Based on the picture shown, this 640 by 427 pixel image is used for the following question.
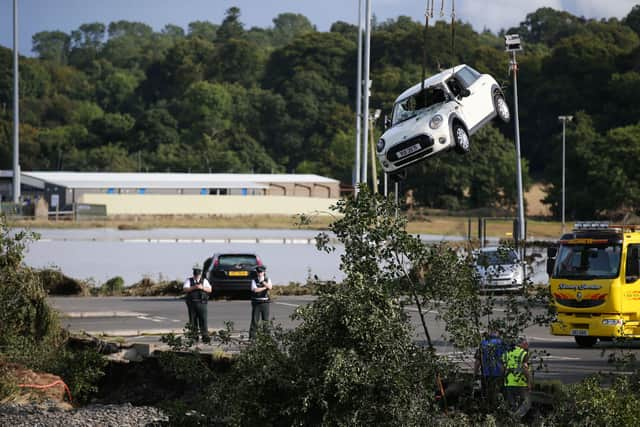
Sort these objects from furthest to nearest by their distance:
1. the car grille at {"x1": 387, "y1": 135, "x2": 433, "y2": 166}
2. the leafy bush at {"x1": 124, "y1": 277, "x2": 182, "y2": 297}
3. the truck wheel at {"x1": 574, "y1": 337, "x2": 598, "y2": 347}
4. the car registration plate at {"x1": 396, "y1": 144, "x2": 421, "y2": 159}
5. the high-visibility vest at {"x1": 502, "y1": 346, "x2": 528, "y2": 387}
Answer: the leafy bush at {"x1": 124, "y1": 277, "x2": 182, "y2": 297} → the car registration plate at {"x1": 396, "y1": 144, "x2": 421, "y2": 159} → the car grille at {"x1": 387, "y1": 135, "x2": 433, "y2": 166} → the truck wheel at {"x1": 574, "y1": 337, "x2": 598, "y2": 347} → the high-visibility vest at {"x1": 502, "y1": 346, "x2": 528, "y2": 387}

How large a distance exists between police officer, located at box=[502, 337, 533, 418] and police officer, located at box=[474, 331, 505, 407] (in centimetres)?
8

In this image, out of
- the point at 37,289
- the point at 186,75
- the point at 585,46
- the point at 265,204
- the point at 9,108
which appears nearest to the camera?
the point at 37,289

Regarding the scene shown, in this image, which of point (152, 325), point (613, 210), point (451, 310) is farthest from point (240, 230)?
point (451, 310)

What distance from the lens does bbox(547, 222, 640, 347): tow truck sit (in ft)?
73.7

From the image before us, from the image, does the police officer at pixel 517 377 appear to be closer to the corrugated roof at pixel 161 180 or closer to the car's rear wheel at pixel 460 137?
the car's rear wheel at pixel 460 137

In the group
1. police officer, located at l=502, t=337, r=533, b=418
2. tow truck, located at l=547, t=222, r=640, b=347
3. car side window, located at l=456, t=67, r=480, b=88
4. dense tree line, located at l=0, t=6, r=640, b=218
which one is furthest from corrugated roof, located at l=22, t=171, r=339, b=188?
police officer, located at l=502, t=337, r=533, b=418

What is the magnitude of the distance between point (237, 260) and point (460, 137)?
1021cm

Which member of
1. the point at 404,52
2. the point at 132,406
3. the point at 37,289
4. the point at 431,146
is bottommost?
the point at 132,406

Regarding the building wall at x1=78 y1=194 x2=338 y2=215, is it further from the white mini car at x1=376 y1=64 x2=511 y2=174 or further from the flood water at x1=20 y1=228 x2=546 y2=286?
the white mini car at x1=376 y1=64 x2=511 y2=174

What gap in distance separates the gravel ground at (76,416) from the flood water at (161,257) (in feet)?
78.2

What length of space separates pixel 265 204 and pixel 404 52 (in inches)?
1101

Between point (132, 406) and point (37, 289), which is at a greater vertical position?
point (37, 289)

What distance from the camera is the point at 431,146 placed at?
27078mm

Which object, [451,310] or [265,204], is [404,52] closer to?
[265,204]
